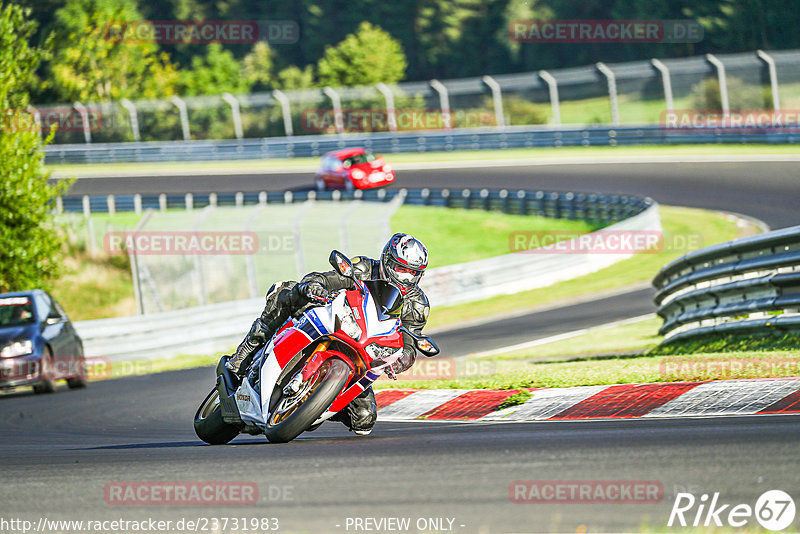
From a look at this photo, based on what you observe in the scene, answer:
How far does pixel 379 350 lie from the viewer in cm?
703

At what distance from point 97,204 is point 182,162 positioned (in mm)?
12641

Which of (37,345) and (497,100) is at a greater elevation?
(497,100)

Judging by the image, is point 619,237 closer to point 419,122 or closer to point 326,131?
point 419,122

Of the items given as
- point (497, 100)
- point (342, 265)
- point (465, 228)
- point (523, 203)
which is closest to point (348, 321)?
point (342, 265)

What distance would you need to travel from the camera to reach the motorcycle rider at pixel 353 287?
7.08 m

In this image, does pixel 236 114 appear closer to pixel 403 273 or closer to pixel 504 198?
pixel 504 198

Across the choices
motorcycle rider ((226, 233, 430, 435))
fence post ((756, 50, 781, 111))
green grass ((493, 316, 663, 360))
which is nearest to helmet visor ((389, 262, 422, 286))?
motorcycle rider ((226, 233, 430, 435))

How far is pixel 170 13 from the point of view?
3735 inches

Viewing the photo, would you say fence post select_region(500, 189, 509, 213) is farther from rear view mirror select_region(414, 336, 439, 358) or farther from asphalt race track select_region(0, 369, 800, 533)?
rear view mirror select_region(414, 336, 439, 358)

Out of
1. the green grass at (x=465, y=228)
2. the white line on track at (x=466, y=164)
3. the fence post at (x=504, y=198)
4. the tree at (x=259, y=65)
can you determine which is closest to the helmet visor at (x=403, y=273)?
the green grass at (x=465, y=228)

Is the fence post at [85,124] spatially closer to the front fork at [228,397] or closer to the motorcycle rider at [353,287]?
the front fork at [228,397]

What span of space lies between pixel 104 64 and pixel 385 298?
62.6m

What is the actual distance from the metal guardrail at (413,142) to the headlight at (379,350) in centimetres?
2955

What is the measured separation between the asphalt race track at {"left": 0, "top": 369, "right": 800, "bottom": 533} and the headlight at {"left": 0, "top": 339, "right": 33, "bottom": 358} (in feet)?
22.4
